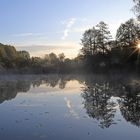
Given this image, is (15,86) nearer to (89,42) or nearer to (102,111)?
(102,111)

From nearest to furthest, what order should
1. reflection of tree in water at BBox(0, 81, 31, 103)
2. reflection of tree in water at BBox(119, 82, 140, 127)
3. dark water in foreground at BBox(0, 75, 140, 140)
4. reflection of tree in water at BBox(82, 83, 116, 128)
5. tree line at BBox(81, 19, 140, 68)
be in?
dark water in foreground at BBox(0, 75, 140, 140), reflection of tree in water at BBox(82, 83, 116, 128), reflection of tree in water at BBox(119, 82, 140, 127), reflection of tree in water at BBox(0, 81, 31, 103), tree line at BBox(81, 19, 140, 68)

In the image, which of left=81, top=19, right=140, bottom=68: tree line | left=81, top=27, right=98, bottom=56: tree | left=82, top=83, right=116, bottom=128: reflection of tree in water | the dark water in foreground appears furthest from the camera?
left=81, top=27, right=98, bottom=56: tree

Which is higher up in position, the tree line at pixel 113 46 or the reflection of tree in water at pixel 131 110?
the tree line at pixel 113 46

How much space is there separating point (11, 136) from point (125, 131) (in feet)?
14.1

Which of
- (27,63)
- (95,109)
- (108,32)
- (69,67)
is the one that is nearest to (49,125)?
(95,109)

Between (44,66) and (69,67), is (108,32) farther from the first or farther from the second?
(44,66)

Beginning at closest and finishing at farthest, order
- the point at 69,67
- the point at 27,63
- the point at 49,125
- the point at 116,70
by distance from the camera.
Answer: the point at 49,125 → the point at 116,70 → the point at 69,67 → the point at 27,63

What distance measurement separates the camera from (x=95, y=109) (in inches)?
786

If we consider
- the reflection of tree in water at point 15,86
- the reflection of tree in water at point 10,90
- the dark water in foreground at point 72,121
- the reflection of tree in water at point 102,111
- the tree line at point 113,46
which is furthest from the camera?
the tree line at point 113,46

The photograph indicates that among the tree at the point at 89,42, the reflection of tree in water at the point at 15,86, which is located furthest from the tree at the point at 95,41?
the reflection of tree in water at the point at 15,86

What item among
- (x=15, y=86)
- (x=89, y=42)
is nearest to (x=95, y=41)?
(x=89, y=42)

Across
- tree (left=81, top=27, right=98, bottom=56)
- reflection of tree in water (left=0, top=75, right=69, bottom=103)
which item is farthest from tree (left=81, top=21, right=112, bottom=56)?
reflection of tree in water (left=0, top=75, right=69, bottom=103)

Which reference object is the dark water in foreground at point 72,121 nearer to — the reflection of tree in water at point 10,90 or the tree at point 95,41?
the reflection of tree in water at point 10,90

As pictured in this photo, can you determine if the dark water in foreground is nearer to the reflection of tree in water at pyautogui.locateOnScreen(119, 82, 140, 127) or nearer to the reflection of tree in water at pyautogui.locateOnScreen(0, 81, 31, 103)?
the reflection of tree in water at pyautogui.locateOnScreen(119, 82, 140, 127)
